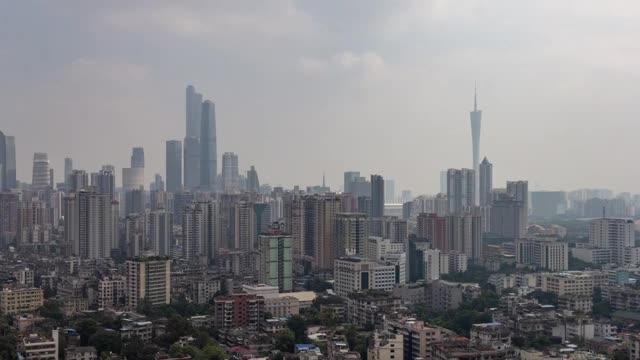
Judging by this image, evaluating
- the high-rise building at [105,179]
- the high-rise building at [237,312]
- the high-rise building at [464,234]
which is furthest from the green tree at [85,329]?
the high-rise building at [105,179]

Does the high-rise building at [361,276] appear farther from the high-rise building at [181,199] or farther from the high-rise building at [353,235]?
the high-rise building at [181,199]

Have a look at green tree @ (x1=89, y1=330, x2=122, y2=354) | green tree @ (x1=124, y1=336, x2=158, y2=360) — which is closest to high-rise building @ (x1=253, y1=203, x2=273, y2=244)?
green tree @ (x1=89, y1=330, x2=122, y2=354)

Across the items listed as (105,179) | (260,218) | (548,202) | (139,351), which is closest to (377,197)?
(260,218)

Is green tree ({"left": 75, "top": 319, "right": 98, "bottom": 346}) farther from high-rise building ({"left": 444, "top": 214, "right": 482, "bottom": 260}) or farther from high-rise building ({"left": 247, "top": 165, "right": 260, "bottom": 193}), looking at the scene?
high-rise building ({"left": 247, "top": 165, "right": 260, "bottom": 193})

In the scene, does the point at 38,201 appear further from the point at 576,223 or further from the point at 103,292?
the point at 576,223

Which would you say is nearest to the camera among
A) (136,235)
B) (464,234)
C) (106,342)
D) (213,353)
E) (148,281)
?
(213,353)

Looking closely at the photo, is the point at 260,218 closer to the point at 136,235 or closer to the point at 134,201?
the point at 136,235

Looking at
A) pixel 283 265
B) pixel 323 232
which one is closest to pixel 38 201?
pixel 323 232
